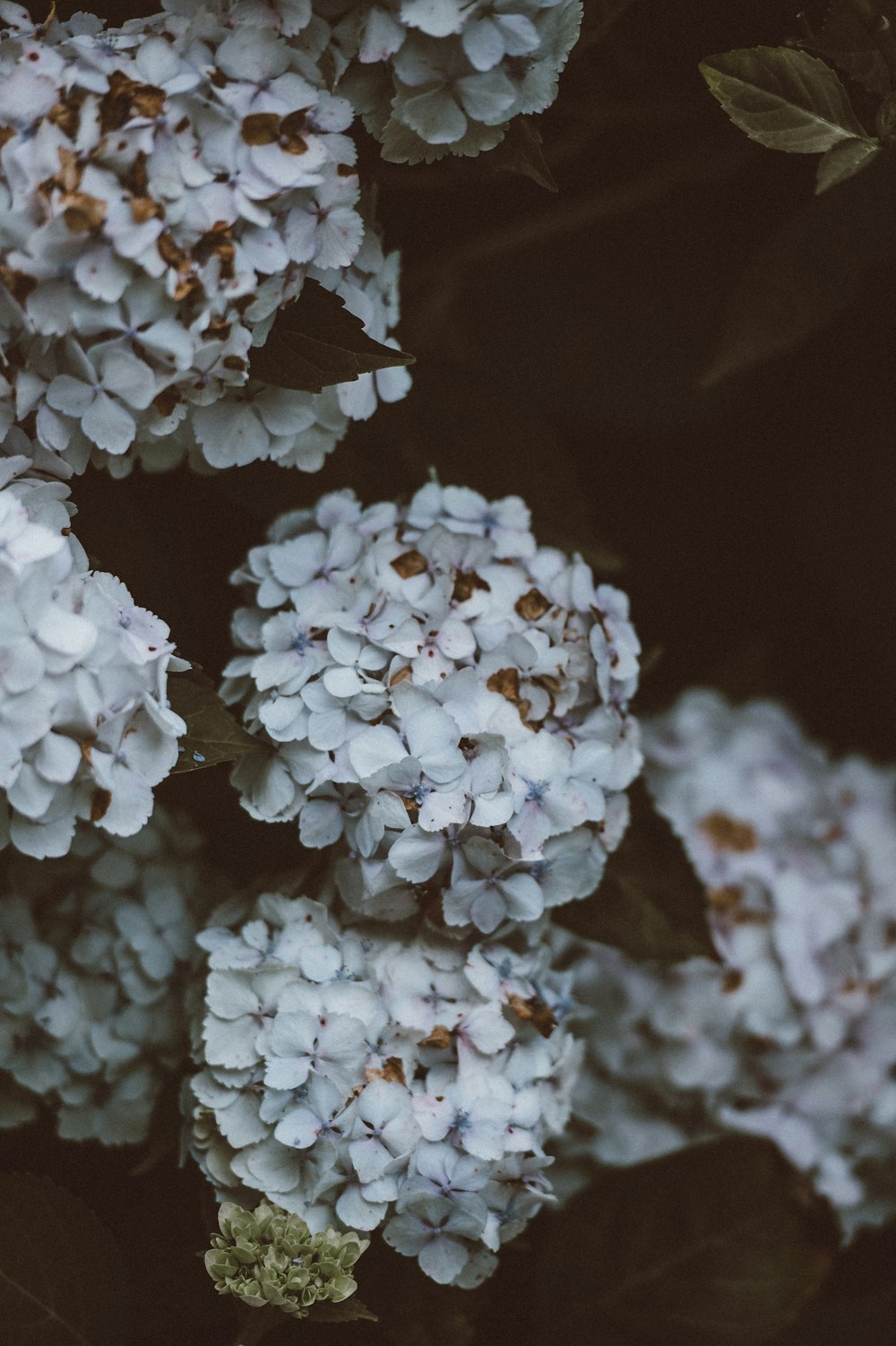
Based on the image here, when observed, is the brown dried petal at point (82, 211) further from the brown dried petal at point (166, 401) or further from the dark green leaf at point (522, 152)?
the dark green leaf at point (522, 152)

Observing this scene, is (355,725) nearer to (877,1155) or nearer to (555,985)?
(555,985)

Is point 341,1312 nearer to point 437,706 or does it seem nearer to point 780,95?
point 437,706

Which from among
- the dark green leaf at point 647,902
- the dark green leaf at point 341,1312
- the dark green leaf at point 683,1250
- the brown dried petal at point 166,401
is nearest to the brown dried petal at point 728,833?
the dark green leaf at point 647,902

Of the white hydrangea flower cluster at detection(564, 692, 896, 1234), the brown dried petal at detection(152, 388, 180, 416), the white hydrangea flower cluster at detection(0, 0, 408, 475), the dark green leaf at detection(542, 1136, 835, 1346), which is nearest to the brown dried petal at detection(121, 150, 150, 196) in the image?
the white hydrangea flower cluster at detection(0, 0, 408, 475)

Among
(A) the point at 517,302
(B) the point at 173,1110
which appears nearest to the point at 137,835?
(B) the point at 173,1110

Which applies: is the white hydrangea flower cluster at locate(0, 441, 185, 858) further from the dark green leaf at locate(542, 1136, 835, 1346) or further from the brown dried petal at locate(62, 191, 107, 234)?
the dark green leaf at locate(542, 1136, 835, 1346)
